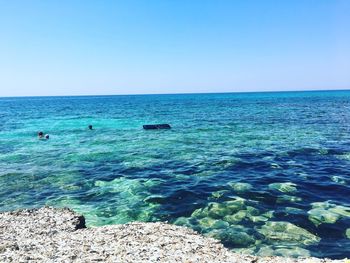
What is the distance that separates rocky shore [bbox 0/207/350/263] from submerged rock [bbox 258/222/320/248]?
265 cm

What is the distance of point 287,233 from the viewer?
1371cm

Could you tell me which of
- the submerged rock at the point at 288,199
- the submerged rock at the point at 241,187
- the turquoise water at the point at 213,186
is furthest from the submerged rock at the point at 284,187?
the submerged rock at the point at 241,187

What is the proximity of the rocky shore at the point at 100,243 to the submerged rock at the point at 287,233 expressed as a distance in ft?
8.71

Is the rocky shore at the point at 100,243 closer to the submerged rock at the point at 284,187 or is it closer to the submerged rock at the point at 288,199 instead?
the submerged rock at the point at 288,199

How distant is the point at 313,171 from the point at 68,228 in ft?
57.5

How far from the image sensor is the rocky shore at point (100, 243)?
33.2 feet

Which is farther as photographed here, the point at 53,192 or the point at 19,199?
the point at 53,192

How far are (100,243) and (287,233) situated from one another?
26.5 feet

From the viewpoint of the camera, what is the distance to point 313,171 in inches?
894

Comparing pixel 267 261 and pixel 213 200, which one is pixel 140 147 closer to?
pixel 213 200

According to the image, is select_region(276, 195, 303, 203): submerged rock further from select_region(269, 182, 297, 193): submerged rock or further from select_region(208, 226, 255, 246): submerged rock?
select_region(208, 226, 255, 246): submerged rock

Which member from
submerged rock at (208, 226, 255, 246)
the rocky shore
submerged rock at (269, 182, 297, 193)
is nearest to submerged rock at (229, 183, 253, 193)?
submerged rock at (269, 182, 297, 193)

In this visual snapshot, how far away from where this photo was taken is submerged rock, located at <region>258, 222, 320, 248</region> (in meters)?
13.1

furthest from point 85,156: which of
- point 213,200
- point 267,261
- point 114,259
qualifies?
point 267,261
